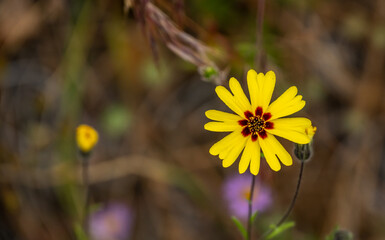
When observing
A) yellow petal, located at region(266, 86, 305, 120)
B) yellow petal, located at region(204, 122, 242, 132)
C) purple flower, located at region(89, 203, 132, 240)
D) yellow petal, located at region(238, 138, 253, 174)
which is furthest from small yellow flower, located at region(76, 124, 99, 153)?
purple flower, located at region(89, 203, 132, 240)

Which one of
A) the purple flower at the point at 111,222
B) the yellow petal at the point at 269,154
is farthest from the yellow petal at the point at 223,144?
the purple flower at the point at 111,222

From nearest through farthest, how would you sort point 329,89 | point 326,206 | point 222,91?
point 222,91
point 326,206
point 329,89

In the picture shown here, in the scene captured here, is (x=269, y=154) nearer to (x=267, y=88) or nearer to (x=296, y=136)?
(x=296, y=136)

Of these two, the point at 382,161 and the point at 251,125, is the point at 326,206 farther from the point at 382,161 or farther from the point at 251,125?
the point at 251,125

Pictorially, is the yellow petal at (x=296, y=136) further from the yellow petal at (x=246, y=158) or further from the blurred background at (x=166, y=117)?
the blurred background at (x=166, y=117)

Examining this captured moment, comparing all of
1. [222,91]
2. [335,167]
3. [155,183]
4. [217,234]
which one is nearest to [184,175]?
[155,183]

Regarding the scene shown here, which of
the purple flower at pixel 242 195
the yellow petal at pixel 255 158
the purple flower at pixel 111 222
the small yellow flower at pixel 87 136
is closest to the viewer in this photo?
the yellow petal at pixel 255 158
